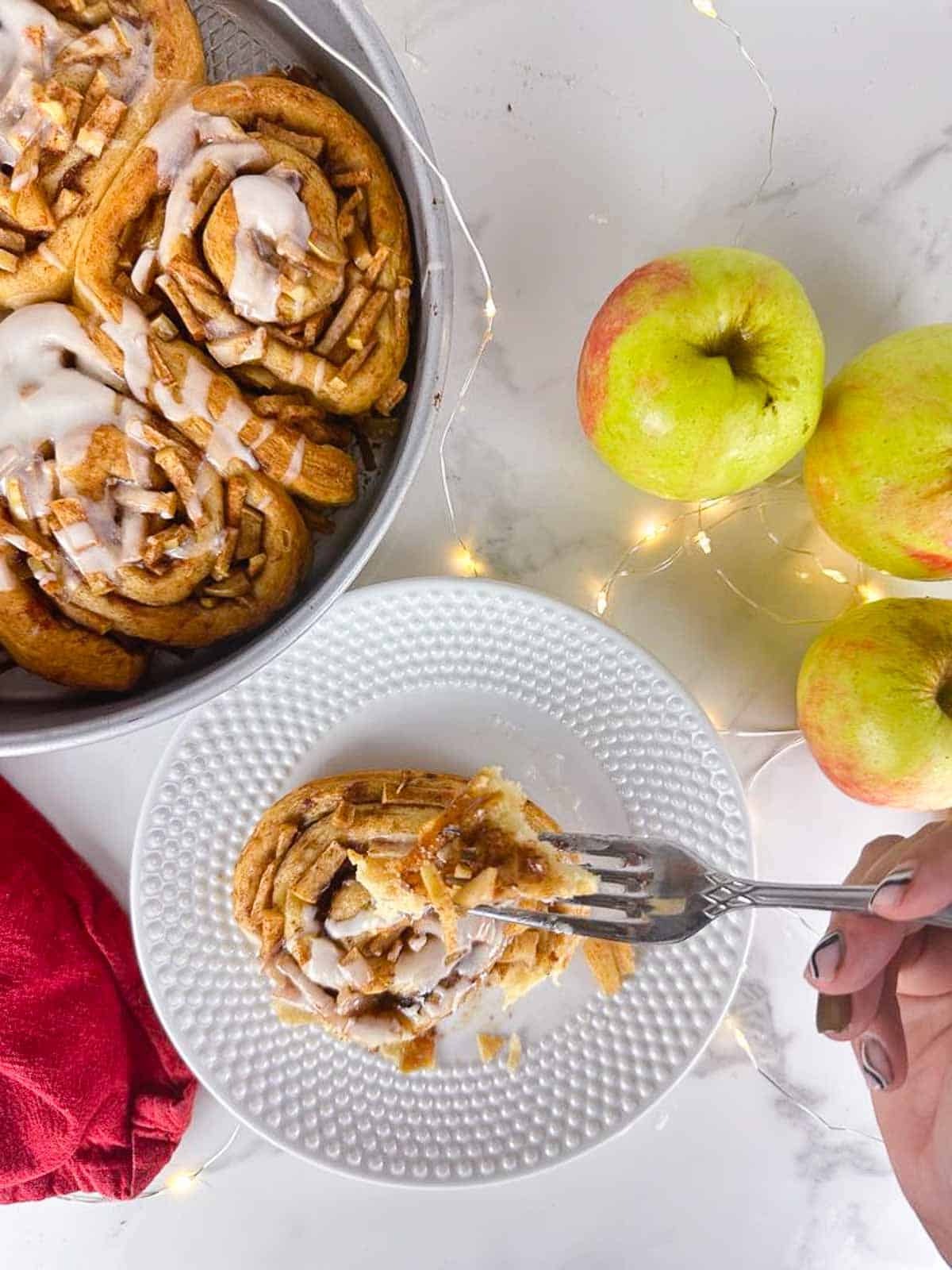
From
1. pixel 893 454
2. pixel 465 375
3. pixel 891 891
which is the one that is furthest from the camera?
pixel 465 375

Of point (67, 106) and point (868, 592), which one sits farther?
point (868, 592)

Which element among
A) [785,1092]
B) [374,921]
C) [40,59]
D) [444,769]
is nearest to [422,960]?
[374,921]

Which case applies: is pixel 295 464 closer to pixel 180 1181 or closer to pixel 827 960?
pixel 827 960

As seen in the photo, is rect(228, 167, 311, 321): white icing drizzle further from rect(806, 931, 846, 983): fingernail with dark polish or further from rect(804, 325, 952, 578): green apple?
rect(806, 931, 846, 983): fingernail with dark polish

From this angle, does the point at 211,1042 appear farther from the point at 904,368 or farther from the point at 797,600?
the point at 904,368

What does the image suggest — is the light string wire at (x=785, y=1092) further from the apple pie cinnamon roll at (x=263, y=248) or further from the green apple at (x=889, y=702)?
the apple pie cinnamon roll at (x=263, y=248)

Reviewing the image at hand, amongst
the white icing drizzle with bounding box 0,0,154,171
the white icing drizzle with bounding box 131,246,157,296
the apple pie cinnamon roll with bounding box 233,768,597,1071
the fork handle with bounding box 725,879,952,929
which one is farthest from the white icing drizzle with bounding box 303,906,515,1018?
the white icing drizzle with bounding box 0,0,154,171

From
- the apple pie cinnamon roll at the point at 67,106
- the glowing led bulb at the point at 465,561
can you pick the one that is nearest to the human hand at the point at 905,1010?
the glowing led bulb at the point at 465,561
